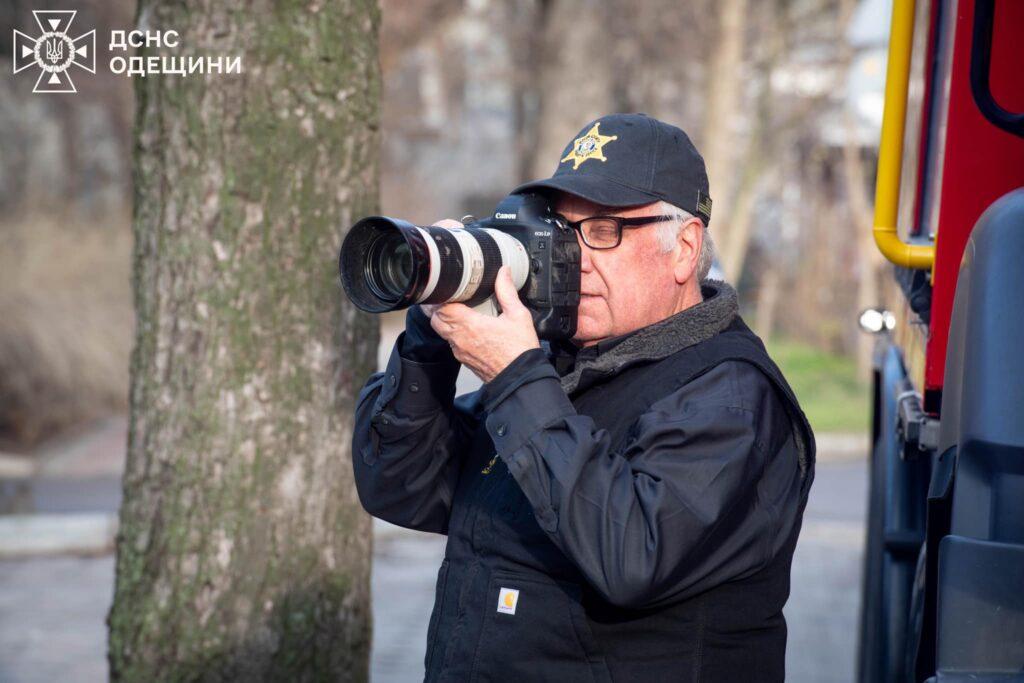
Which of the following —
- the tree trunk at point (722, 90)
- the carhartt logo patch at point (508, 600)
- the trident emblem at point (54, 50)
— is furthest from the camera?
the tree trunk at point (722, 90)

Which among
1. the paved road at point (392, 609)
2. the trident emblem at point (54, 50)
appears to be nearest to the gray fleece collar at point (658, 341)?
the paved road at point (392, 609)

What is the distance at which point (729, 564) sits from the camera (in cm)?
199

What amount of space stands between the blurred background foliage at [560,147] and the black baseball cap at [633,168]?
4.80 metres

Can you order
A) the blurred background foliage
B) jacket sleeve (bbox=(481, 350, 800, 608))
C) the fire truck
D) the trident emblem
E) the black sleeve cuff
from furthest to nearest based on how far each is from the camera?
the blurred background foliage, the trident emblem, the black sleeve cuff, jacket sleeve (bbox=(481, 350, 800, 608)), the fire truck

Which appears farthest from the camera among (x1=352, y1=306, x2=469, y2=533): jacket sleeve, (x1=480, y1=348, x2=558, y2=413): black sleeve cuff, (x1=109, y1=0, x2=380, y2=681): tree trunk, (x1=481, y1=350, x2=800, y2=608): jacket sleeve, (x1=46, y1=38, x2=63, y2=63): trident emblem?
(x1=46, y1=38, x2=63, y2=63): trident emblem

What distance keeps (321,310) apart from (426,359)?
777 millimetres

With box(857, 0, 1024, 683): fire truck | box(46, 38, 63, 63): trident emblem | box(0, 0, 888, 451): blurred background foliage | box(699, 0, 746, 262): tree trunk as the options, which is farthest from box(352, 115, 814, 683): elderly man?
box(699, 0, 746, 262): tree trunk

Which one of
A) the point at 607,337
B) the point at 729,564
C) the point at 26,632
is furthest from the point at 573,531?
the point at 26,632

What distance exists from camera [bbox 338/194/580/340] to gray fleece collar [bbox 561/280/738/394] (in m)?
0.08

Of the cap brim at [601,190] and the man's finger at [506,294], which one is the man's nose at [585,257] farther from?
the man's finger at [506,294]

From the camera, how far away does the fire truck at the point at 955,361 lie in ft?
5.49

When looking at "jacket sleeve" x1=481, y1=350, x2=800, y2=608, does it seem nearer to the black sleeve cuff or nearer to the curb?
the black sleeve cuff

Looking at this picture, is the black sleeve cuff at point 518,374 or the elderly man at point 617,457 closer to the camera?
the elderly man at point 617,457

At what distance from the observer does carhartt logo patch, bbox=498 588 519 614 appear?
7.02 ft
